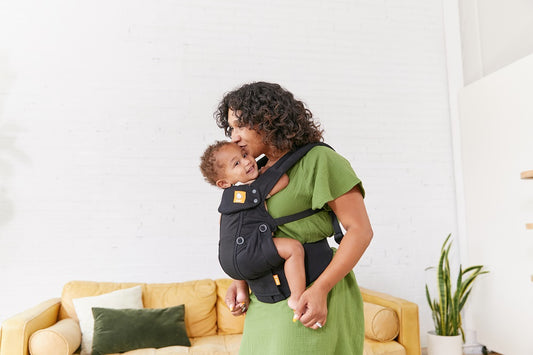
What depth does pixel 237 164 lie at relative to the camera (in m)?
1.39

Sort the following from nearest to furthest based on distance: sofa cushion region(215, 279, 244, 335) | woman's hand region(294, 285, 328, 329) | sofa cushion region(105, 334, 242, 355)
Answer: woman's hand region(294, 285, 328, 329)
sofa cushion region(105, 334, 242, 355)
sofa cushion region(215, 279, 244, 335)

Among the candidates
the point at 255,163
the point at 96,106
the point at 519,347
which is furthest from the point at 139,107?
the point at 519,347

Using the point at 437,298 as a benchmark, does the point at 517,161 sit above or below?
above

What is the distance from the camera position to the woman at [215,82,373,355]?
1202 millimetres

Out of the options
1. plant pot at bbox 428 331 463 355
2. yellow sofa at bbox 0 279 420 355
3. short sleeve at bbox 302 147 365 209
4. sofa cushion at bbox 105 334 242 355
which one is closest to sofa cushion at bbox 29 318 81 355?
yellow sofa at bbox 0 279 420 355

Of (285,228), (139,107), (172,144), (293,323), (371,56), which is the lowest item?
(293,323)

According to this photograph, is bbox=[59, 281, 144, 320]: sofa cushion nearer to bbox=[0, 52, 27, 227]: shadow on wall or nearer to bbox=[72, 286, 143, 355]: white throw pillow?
bbox=[72, 286, 143, 355]: white throw pillow

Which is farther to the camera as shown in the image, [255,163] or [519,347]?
[519,347]

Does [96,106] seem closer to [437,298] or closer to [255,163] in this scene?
[255,163]

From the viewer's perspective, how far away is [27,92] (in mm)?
3701

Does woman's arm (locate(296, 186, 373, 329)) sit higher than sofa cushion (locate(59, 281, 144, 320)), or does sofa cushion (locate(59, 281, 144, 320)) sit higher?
woman's arm (locate(296, 186, 373, 329))

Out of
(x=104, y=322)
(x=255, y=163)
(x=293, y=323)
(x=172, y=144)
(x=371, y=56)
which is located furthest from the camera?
(x=371, y=56)

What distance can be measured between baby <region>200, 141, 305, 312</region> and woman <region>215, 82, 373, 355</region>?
3 centimetres

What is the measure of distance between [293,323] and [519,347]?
3.16 metres
